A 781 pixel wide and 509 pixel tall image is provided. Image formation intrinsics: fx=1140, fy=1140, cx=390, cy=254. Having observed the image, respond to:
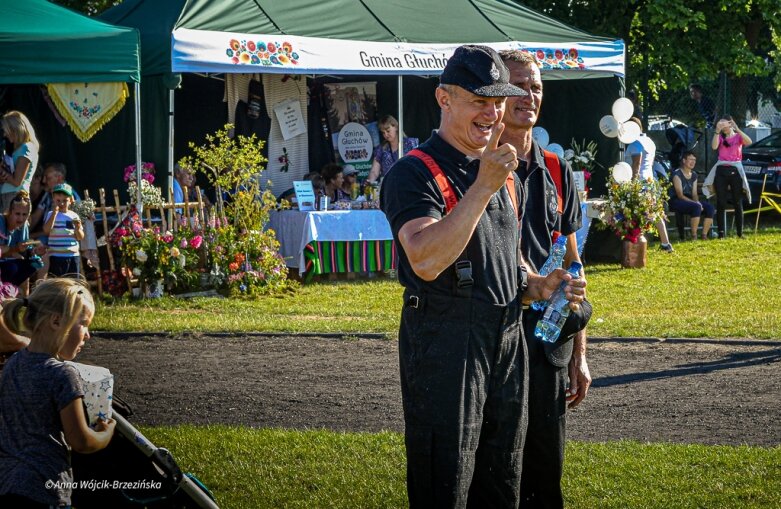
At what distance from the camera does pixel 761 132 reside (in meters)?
27.5

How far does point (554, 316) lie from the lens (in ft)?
13.4

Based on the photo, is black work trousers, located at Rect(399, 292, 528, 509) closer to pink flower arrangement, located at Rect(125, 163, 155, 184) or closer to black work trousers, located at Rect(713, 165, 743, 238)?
→ pink flower arrangement, located at Rect(125, 163, 155, 184)

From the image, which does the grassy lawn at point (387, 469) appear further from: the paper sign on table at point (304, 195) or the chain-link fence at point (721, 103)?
the chain-link fence at point (721, 103)

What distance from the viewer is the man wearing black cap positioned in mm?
3570

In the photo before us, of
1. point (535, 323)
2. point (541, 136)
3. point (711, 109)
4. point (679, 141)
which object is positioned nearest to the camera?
point (535, 323)

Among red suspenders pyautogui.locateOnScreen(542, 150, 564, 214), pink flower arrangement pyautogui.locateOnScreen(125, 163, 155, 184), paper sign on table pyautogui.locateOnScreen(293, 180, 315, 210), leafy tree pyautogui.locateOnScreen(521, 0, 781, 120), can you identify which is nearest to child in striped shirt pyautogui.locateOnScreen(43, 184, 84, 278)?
pink flower arrangement pyautogui.locateOnScreen(125, 163, 155, 184)

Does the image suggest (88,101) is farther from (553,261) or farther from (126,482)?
(553,261)

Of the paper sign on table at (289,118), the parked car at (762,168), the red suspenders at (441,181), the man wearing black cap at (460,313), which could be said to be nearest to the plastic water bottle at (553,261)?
the man wearing black cap at (460,313)

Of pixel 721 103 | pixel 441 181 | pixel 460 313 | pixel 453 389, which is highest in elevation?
pixel 721 103

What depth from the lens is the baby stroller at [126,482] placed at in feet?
14.8

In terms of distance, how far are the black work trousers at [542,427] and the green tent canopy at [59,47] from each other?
7406 millimetres

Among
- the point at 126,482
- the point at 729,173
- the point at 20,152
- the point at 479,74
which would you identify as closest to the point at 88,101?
the point at 20,152

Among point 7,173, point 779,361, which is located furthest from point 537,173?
point 7,173

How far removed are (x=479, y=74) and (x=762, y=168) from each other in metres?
18.2
